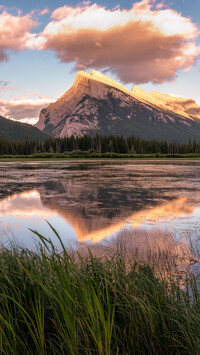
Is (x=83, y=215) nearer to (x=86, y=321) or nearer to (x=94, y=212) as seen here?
(x=94, y=212)

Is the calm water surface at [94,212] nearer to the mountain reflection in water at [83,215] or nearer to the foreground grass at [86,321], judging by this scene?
the mountain reflection in water at [83,215]

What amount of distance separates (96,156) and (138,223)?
141984 millimetres

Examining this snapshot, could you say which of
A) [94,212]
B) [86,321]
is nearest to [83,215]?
[94,212]

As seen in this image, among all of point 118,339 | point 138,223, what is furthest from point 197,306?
point 138,223

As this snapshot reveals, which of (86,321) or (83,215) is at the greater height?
(86,321)

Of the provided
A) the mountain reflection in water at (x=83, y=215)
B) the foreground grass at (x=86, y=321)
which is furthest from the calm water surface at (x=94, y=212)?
the foreground grass at (x=86, y=321)

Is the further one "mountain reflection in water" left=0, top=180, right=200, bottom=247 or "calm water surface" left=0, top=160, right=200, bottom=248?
"mountain reflection in water" left=0, top=180, right=200, bottom=247

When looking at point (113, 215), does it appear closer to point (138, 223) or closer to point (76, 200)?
point (138, 223)

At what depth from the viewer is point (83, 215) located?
18.4 m

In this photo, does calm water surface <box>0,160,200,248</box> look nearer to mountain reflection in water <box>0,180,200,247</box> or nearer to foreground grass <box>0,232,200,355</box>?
mountain reflection in water <box>0,180,200,247</box>

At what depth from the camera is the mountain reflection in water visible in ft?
47.2

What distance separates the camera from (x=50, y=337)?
4953 mm

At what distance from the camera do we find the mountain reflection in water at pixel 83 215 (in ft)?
47.2

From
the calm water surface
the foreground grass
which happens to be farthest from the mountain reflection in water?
the foreground grass
